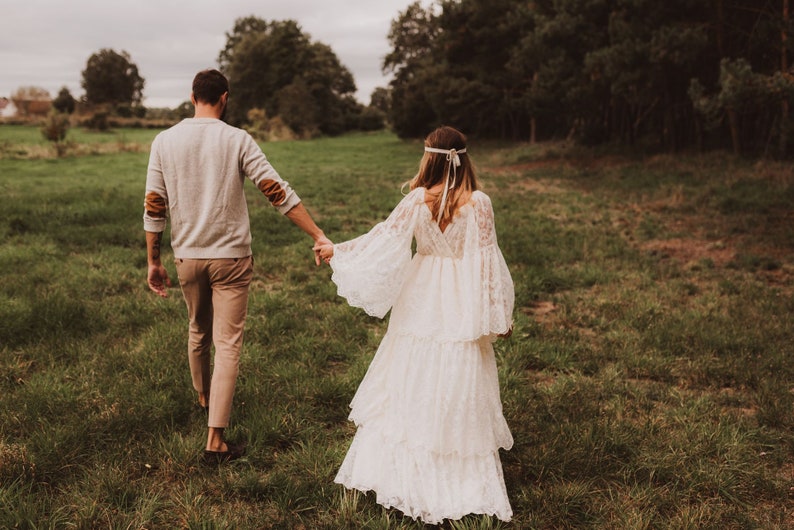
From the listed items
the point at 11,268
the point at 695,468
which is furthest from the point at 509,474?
the point at 11,268

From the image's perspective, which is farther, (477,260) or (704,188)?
(704,188)

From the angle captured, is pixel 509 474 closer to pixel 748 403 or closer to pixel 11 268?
pixel 748 403

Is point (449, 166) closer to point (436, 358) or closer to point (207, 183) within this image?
point (436, 358)

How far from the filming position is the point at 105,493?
3.25m

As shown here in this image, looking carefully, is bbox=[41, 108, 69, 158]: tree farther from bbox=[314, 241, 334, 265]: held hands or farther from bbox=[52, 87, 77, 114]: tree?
bbox=[52, 87, 77, 114]: tree

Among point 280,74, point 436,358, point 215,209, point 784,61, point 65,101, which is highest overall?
point 280,74

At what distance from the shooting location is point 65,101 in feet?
197

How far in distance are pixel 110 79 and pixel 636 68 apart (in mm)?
79144

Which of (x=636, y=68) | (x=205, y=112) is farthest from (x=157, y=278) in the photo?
(x=636, y=68)

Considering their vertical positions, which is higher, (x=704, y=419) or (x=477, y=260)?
(x=477, y=260)

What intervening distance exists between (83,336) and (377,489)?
12.3 feet

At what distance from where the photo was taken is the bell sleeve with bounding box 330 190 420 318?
3.20 metres

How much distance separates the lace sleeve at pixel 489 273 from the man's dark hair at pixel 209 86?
1.71 metres

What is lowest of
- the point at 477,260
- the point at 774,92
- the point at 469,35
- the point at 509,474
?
the point at 509,474
